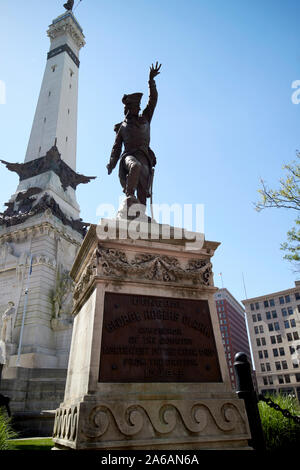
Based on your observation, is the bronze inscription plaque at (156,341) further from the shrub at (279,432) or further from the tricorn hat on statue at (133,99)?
the tricorn hat on statue at (133,99)

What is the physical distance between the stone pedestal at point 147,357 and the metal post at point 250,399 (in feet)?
1.90

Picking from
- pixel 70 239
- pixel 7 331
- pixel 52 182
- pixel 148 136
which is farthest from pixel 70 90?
pixel 148 136

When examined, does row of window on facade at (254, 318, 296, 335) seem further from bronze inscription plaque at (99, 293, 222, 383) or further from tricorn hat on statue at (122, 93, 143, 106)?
bronze inscription plaque at (99, 293, 222, 383)

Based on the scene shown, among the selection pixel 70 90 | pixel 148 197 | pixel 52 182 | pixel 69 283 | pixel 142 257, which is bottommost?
pixel 142 257

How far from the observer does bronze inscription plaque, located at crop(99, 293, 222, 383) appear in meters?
4.35

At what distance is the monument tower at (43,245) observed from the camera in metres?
23.2

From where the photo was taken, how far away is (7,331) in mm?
24812

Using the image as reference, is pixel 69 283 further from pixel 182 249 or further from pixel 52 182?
pixel 182 249

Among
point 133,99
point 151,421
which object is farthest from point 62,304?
point 151,421

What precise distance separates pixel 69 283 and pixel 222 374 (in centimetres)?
2511

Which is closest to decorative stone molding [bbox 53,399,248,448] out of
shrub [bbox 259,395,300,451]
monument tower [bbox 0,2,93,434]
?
shrub [bbox 259,395,300,451]

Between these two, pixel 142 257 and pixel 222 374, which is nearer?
pixel 222 374
